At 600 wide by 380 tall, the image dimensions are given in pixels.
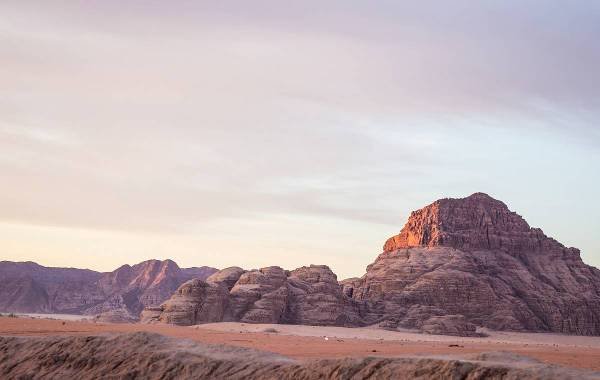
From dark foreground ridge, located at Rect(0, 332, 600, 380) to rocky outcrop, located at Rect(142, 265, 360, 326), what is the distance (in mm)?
67605

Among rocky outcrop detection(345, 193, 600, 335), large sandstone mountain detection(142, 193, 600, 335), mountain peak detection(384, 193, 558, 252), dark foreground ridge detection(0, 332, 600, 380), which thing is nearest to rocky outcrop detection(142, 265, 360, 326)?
large sandstone mountain detection(142, 193, 600, 335)

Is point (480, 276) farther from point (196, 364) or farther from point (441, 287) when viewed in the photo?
point (196, 364)

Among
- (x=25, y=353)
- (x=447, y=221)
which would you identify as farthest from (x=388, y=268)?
(x=25, y=353)

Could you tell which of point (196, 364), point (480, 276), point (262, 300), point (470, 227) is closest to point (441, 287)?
point (480, 276)

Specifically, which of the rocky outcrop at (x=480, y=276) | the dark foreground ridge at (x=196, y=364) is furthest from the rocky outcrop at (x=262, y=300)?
Answer: the dark foreground ridge at (x=196, y=364)

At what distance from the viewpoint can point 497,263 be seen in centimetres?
13000

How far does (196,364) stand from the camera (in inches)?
603

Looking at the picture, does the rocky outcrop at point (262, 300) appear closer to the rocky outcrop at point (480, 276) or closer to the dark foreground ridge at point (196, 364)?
the rocky outcrop at point (480, 276)

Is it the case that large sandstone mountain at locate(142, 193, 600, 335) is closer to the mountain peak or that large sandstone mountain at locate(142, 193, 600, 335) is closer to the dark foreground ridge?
the mountain peak

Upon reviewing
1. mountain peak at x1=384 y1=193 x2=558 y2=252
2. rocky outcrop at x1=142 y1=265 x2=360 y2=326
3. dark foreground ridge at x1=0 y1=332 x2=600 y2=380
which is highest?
mountain peak at x1=384 y1=193 x2=558 y2=252

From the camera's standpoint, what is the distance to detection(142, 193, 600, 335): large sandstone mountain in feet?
302

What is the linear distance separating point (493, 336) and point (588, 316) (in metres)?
33.1

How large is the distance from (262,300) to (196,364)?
254 feet

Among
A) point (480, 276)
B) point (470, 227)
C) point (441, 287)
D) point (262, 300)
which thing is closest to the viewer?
point (262, 300)
